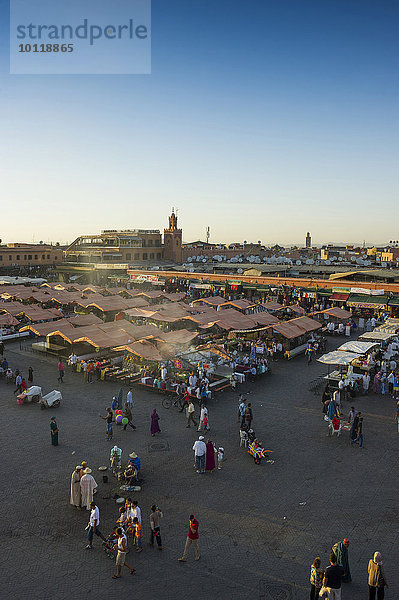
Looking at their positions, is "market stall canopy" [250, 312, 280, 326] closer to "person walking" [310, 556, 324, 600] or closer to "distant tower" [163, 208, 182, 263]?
"person walking" [310, 556, 324, 600]

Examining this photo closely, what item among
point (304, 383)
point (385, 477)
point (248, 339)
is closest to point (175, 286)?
point (248, 339)

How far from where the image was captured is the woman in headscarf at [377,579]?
271 inches

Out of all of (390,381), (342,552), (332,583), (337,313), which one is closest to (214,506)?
(342,552)

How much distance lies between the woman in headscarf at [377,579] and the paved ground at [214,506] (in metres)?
0.50

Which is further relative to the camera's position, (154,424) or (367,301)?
(367,301)

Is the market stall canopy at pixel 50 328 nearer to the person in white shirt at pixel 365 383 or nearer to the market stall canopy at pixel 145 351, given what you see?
the market stall canopy at pixel 145 351

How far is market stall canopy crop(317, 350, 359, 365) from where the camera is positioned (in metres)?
19.3

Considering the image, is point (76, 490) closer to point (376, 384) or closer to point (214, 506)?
point (214, 506)

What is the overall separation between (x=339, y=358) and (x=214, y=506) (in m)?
11.6

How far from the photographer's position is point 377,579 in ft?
22.6

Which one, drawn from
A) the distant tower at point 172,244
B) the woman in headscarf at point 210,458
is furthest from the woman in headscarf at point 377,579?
the distant tower at point 172,244

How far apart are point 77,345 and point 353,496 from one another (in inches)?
715

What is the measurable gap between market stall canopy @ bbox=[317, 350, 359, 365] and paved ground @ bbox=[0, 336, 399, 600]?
3122 millimetres

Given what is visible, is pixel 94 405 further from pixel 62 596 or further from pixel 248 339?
pixel 248 339
